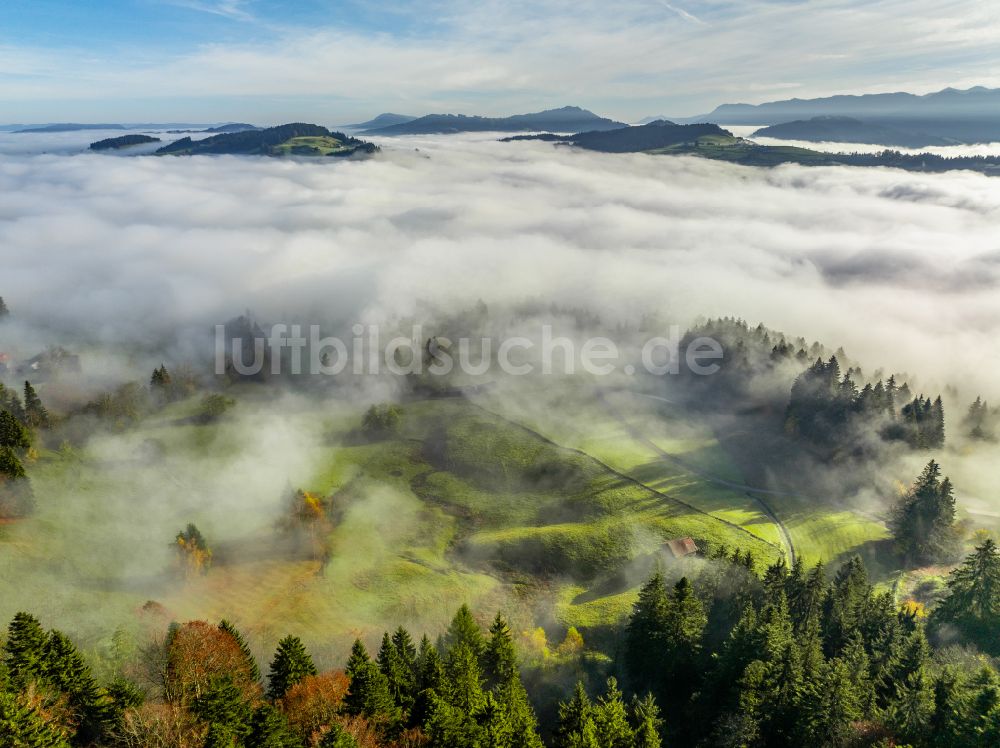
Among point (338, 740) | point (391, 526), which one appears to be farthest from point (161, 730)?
point (391, 526)

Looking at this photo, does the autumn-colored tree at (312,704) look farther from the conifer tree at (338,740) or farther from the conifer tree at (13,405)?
the conifer tree at (13,405)

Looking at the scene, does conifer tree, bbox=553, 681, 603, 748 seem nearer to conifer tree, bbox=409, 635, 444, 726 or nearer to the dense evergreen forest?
the dense evergreen forest

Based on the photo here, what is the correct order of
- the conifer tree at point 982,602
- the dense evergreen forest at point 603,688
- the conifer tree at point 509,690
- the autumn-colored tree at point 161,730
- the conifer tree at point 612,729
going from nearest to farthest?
the autumn-colored tree at point 161,730, the dense evergreen forest at point 603,688, the conifer tree at point 509,690, the conifer tree at point 612,729, the conifer tree at point 982,602

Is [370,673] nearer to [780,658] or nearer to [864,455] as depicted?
[780,658]

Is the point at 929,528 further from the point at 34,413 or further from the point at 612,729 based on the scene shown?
the point at 34,413

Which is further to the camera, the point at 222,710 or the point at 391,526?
the point at 391,526

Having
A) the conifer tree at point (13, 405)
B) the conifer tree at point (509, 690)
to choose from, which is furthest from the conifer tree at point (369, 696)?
the conifer tree at point (13, 405)

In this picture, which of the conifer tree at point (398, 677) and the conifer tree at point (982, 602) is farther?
the conifer tree at point (982, 602)

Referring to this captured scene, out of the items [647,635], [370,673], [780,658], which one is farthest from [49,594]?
[780,658]

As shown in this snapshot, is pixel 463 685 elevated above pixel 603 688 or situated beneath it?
elevated above
